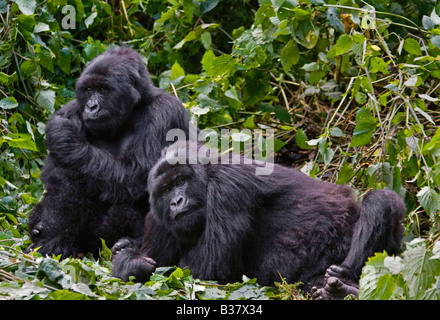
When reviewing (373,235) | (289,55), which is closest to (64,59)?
(289,55)

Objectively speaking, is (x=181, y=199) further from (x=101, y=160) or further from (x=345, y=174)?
(x=345, y=174)

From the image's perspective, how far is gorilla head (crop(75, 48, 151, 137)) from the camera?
594 centimetres

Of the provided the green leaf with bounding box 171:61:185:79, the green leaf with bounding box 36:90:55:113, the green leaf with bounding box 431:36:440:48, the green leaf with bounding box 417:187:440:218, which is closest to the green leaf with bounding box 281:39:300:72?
the green leaf with bounding box 431:36:440:48

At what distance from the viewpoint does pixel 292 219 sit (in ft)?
16.4

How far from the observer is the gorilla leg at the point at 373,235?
4.55 m

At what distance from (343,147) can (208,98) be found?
126 centimetres

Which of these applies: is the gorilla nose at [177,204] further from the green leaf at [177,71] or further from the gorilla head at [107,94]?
the green leaf at [177,71]

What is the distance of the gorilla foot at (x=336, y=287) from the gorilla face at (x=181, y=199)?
868 mm

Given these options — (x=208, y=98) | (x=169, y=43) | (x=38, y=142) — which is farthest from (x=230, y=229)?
(x=169, y=43)

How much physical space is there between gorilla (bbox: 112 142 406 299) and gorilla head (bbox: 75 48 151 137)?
1068 millimetres

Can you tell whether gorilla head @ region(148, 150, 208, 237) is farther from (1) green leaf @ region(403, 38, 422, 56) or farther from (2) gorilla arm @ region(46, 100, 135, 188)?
(1) green leaf @ region(403, 38, 422, 56)

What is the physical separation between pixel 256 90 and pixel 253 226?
6.92ft
